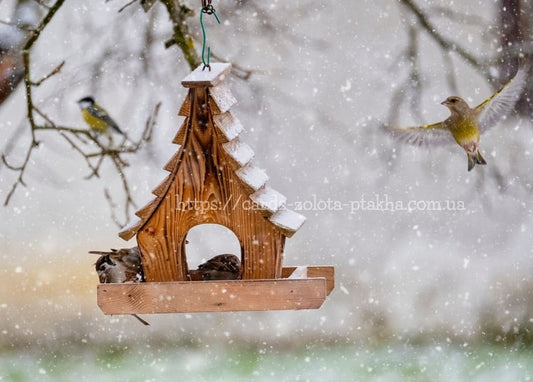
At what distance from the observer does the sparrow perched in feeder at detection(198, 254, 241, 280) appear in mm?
2127

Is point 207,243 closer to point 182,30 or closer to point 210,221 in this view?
point 182,30

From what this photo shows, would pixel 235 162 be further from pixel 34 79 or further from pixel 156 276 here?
pixel 34 79

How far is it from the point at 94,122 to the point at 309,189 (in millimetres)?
947

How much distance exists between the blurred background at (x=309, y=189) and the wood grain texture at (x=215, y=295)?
1.72 meters

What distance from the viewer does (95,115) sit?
3498 millimetres

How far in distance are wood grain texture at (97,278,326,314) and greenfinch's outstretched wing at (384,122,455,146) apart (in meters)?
1.22

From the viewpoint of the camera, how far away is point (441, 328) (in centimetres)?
399

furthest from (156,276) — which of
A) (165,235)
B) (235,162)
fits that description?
(235,162)

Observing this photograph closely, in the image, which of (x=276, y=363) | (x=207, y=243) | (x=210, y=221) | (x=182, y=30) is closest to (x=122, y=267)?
(x=210, y=221)

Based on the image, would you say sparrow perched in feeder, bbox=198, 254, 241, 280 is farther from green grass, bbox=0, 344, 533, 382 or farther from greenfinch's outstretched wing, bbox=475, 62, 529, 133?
green grass, bbox=0, 344, 533, 382

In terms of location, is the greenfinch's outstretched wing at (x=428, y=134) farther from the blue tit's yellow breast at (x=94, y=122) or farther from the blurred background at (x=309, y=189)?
the blue tit's yellow breast at (x=94, y=122)

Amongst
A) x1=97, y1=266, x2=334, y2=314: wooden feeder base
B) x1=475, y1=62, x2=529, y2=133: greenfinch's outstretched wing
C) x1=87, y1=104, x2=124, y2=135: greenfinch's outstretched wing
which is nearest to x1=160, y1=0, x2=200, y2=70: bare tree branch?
x1=87, y1=104, x2=124, y2=135: greenfinch's outstretched wing

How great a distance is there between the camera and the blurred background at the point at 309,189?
3.73 m

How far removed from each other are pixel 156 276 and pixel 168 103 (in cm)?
180
